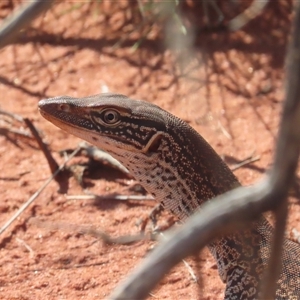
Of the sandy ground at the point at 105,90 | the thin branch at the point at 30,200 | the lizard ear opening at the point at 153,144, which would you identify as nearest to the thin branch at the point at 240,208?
the lizard ear opening at the point at 153,144

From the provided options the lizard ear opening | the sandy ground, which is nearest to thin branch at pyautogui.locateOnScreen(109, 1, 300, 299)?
the lizard ear opening

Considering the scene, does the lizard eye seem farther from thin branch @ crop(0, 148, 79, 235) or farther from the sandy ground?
thin branch @ crop(0, 148, 79, 235)

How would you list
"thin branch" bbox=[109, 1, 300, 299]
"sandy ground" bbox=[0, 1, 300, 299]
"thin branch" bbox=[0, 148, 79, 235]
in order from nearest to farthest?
"thin branch" bbox=[109, 1, 300, 299], "sandy ground" bbox=[0, 1, 300, 299], "thin branch" bbox=[0, 148, 79, 235]

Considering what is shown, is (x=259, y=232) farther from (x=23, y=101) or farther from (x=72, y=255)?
(x=23, y=101)

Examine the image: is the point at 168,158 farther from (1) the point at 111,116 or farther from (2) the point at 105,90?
(2) the point at 105,90

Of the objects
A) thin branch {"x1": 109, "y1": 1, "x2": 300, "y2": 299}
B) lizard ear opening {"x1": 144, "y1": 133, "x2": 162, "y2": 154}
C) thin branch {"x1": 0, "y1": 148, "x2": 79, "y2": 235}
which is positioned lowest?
thin branch {"x1": 0, "y1": 148, "x2": 79, "y2": 235}

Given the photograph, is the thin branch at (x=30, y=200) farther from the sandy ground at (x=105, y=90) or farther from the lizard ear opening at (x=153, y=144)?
the lizard ear opening at (x=153, y=144)

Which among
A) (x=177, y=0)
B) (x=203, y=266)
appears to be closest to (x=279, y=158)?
(x=203, y=266)
